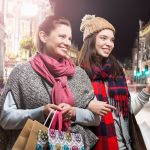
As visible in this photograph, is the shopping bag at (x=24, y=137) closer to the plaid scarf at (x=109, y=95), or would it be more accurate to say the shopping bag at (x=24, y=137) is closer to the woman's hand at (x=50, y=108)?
the woman's hand at (x=50, y=108)

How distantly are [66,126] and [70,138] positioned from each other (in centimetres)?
15

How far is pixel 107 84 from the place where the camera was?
11.4 ft

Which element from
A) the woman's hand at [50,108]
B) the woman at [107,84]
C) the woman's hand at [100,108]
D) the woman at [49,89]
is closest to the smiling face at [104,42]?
the woman at [107,84]

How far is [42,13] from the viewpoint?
39.2 metres

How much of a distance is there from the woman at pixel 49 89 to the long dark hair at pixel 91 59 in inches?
25.9

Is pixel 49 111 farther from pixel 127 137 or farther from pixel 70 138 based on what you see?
pixel 127 137

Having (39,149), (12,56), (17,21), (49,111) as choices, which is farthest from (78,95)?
(17,21)

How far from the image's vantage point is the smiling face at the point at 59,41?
9.21 feet

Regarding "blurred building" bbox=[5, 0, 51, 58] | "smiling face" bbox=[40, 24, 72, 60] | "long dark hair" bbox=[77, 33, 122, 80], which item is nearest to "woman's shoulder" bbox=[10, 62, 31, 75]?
"smiling face" bbox=[40, 24, 72, 60]

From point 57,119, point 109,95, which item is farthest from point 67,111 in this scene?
point 109,95

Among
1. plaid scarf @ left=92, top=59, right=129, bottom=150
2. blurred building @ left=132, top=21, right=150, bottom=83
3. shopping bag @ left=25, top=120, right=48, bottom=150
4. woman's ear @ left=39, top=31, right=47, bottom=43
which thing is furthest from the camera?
blurred building @ left=132, top=21, right=150, bottom=83

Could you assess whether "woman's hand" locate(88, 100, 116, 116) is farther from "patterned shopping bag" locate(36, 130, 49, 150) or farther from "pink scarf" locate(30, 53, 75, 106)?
"patterned shopping bag" locate(36, 130, 49, 150)

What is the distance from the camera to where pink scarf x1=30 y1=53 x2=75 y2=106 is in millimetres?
2648

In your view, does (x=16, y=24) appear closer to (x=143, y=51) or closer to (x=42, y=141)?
(x=42, y=141)
